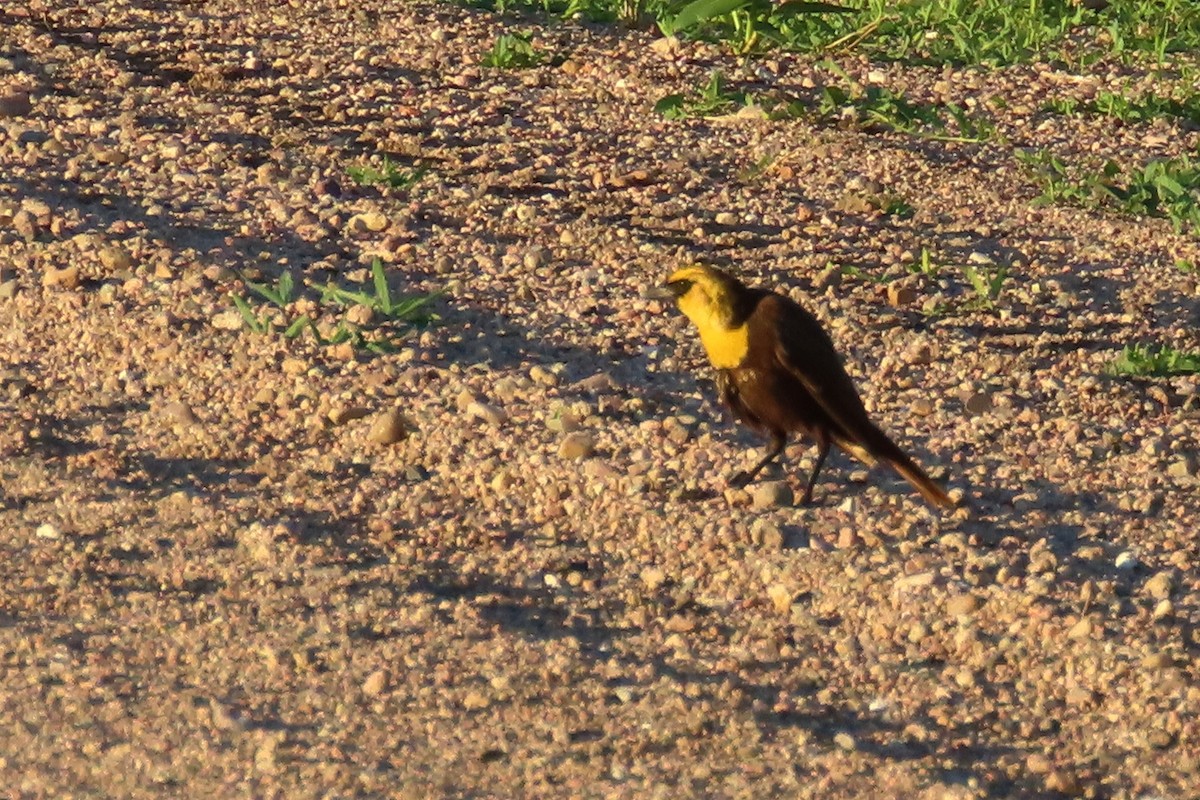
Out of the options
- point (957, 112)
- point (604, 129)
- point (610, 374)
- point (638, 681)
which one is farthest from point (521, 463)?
point (957, 112)

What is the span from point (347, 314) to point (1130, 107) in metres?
3.23

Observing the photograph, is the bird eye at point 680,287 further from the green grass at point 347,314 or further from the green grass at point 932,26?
the green grass at point 932,26

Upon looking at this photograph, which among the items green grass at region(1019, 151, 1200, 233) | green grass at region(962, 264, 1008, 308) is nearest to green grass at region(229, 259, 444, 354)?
green grass at region(962, 264, 1008, 308)

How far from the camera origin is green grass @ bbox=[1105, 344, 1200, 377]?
18.3 feet

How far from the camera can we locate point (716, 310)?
5090 millimetres

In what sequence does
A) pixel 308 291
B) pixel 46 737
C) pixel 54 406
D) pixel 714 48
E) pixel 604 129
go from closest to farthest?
pixel 46 737 < pixel 54 406 < pixel 308 291 < pixel 604 129 < pixel 714 48

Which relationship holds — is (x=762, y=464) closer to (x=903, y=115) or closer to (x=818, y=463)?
(x=818, y=463)

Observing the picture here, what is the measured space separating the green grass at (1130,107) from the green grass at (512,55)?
6.23 ft

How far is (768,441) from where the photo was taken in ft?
17.0

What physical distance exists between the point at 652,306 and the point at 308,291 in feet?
3.29

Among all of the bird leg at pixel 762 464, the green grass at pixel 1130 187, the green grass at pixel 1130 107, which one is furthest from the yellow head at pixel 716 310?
the green grass at pixel 1130 107

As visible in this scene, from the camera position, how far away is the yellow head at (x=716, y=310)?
501cm

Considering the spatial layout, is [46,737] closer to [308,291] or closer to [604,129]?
[308,291]

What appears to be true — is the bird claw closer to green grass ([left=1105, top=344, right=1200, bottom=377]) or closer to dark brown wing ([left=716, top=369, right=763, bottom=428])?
dark brown wing ([left=716, top=369, right=763, bottom=428])
